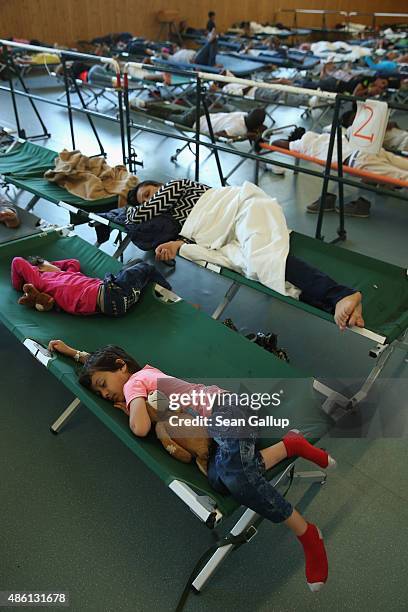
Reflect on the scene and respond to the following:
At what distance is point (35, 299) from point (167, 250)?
2.25 ft

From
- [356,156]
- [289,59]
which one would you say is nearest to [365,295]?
[356,156]

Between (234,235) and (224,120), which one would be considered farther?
(224,120)

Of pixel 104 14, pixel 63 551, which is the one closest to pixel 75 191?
pixel 63 551

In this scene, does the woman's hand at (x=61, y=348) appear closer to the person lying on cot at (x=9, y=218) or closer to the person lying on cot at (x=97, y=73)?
the person lying on cot at (x=9, y=218)

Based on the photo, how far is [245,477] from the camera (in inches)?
51.3

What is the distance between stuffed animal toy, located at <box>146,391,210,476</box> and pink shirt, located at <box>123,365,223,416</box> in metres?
0.04

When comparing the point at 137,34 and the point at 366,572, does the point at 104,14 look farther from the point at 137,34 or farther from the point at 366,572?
the point at 366,572

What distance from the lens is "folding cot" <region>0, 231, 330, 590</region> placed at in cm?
136

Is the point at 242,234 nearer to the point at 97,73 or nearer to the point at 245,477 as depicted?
the point at 245,477

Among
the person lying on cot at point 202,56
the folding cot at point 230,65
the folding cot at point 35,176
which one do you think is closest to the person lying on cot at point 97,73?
the folding cot at point 230,65

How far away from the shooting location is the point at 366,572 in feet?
4.75

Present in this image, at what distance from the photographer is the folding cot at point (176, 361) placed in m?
1.36

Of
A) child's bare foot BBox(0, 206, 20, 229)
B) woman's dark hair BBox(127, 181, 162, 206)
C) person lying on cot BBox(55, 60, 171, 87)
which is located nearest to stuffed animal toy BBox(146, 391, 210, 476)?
woman's dark hair BBox(127, 181, 162, 206)

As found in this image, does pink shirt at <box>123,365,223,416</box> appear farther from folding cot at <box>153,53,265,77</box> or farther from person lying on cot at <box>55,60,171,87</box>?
folding cot at <box>153,53,265,77</box>
